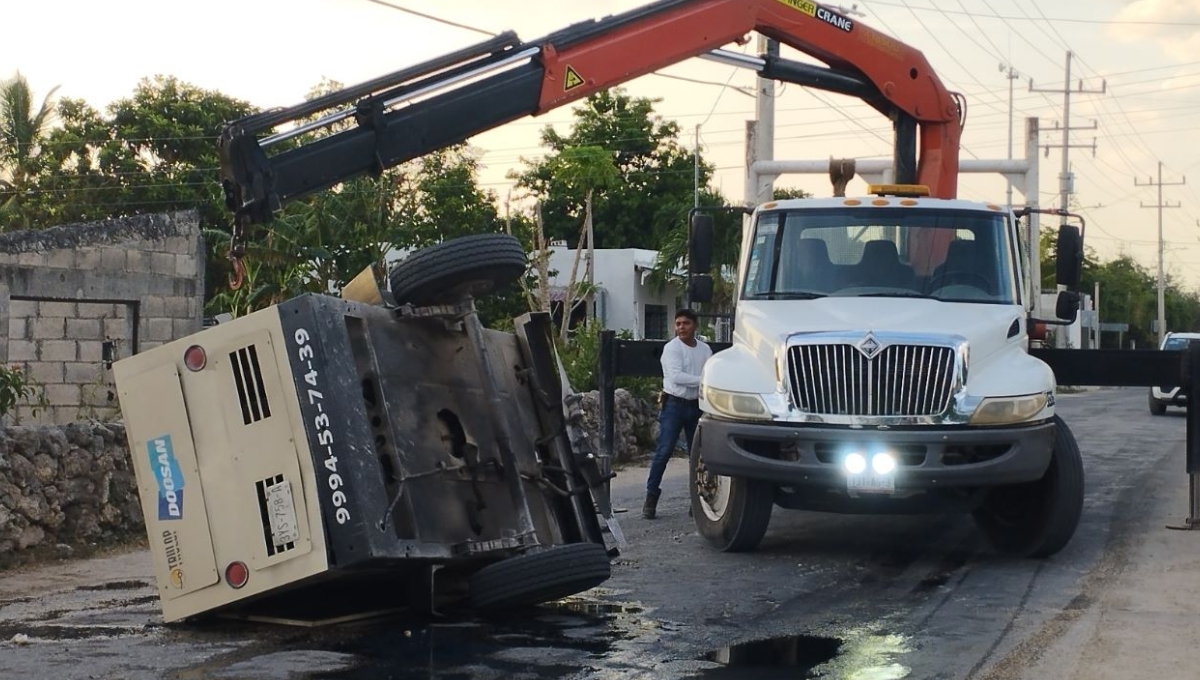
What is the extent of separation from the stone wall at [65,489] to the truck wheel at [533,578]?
429 centimetres

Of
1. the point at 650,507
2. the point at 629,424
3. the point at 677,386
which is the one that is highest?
the point at 677,386

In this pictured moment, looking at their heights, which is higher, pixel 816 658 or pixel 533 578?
pixel 533 578

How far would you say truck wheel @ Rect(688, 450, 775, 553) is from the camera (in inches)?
415

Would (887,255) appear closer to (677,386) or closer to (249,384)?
(677,386)

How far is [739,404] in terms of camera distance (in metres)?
9.97

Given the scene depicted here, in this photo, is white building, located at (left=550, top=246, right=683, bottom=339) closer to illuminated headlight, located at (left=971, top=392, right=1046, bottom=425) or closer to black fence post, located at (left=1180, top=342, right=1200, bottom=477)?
black fence post, located at (left=1180, top=342, right=1200, bottom=477)

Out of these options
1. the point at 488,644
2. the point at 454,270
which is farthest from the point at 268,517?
the point at 454,270

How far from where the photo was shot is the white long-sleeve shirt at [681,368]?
1276 cm

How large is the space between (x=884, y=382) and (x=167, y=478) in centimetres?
465

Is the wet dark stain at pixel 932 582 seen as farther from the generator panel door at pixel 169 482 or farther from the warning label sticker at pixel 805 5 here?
the warning label sticker at pixel 805 5

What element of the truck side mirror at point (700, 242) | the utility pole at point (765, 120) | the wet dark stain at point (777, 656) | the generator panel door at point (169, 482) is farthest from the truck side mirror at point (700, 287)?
the utility pole at point (765, 120)

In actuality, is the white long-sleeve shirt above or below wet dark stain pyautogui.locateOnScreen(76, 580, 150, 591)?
above

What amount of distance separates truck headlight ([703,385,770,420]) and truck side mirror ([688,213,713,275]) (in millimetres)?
1423

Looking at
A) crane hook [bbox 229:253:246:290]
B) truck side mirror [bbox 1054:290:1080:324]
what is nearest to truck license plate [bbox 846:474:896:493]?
truck side mirror [bbox 1054:290:1080:324]
